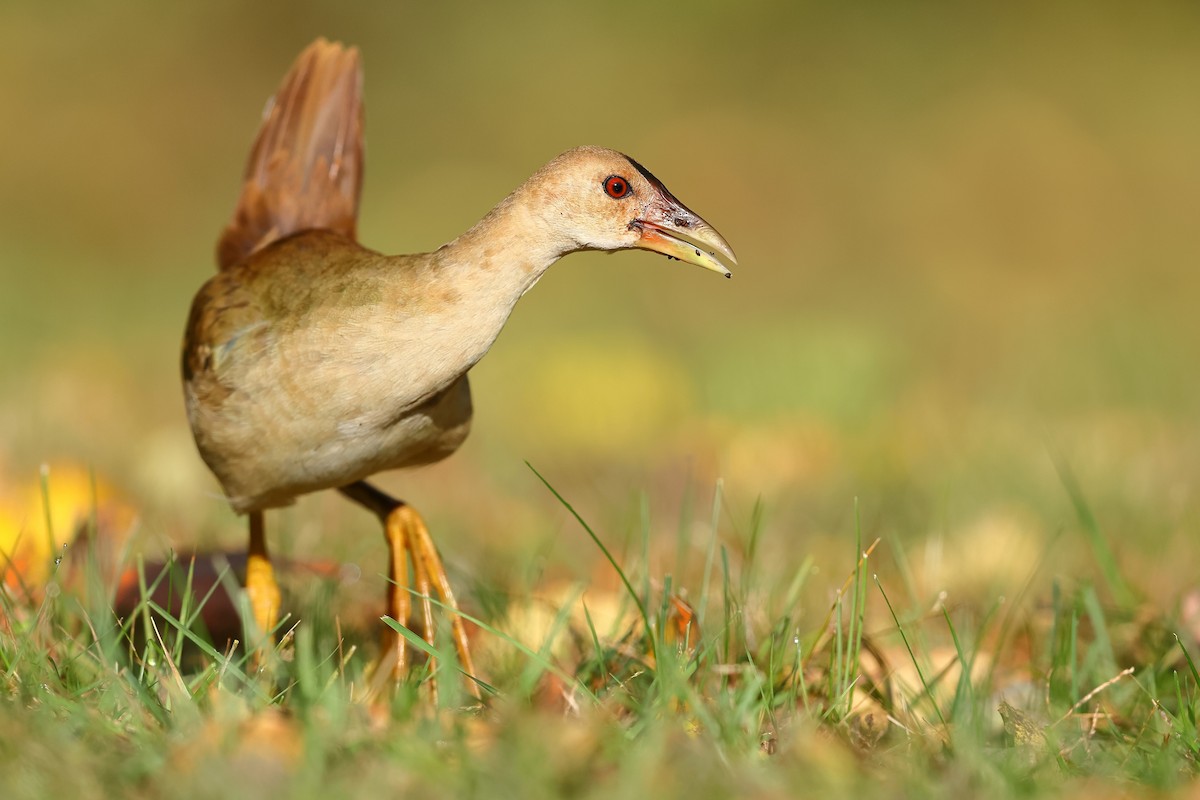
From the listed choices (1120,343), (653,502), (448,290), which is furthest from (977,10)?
(448,290)

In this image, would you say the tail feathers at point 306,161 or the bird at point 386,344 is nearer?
the bird at point 386,344

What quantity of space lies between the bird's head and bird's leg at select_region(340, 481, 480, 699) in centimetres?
75

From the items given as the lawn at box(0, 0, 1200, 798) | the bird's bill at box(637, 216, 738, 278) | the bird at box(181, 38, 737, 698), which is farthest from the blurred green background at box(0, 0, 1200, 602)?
the bird's bill at box(637, 216, 738, 278)

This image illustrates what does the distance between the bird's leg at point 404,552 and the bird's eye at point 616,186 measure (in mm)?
842

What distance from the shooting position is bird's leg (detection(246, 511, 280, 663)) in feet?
10.5

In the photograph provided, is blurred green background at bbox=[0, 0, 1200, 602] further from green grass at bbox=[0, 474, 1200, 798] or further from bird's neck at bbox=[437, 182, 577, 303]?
bird's neck at bbox=[437, 182, 577, 303]

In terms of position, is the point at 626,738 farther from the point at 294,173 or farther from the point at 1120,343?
the point at 1120,343

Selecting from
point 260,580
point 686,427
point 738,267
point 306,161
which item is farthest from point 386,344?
point 738,267

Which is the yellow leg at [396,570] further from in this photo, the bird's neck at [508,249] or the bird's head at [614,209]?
the bird's head at [614,209]

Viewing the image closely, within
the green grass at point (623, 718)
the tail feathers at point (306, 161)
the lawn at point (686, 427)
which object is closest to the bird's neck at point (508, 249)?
the lawn at point (686, 427)

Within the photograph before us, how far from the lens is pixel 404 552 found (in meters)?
3.22

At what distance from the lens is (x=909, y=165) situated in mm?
10602

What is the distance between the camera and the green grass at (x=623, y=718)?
1843 millimetres

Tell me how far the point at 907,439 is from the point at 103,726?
3576 mm
